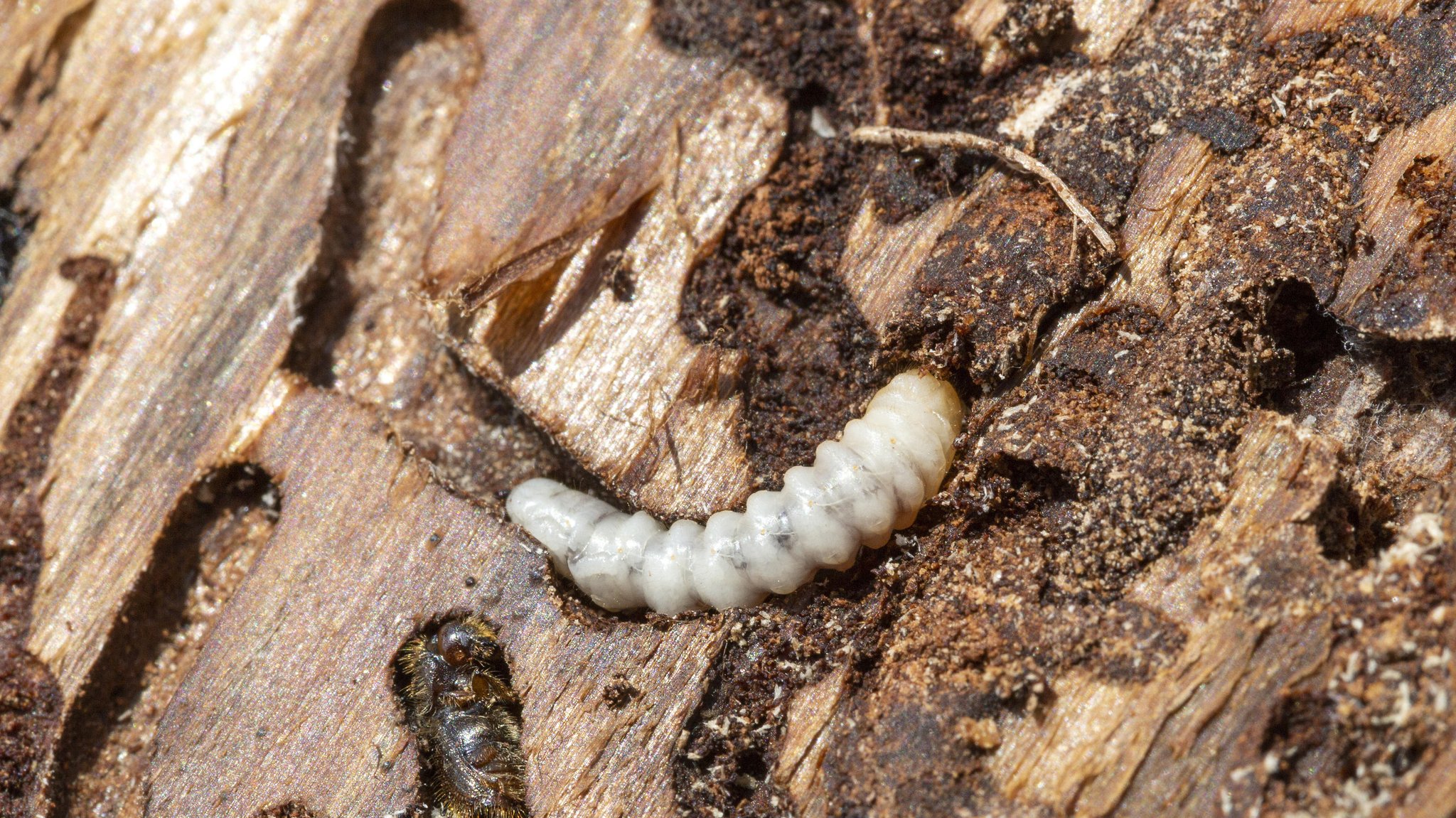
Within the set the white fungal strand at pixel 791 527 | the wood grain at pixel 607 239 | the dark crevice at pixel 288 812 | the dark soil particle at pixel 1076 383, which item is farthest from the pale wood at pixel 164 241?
the dark soil particle at pixel 1076 383

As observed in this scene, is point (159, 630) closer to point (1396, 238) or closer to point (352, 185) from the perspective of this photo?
point (352, 185)

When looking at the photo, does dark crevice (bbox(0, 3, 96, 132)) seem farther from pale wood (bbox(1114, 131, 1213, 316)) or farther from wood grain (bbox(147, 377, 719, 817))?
pale wood (bbox(1114, 131, 1213, 316))

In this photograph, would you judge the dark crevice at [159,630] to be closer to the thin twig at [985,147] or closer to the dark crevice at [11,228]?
the dark crevice at [11,228]

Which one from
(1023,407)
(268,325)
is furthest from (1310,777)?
(268,325)

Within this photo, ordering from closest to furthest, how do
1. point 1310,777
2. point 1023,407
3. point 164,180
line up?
point 1310,777 → point 1023,407 → point 164,180

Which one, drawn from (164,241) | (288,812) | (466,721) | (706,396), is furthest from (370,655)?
(164,241)

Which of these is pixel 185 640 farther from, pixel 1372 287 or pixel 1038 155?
pixel 1372 287

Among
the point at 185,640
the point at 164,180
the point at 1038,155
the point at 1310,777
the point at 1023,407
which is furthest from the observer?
the point at 164,180
